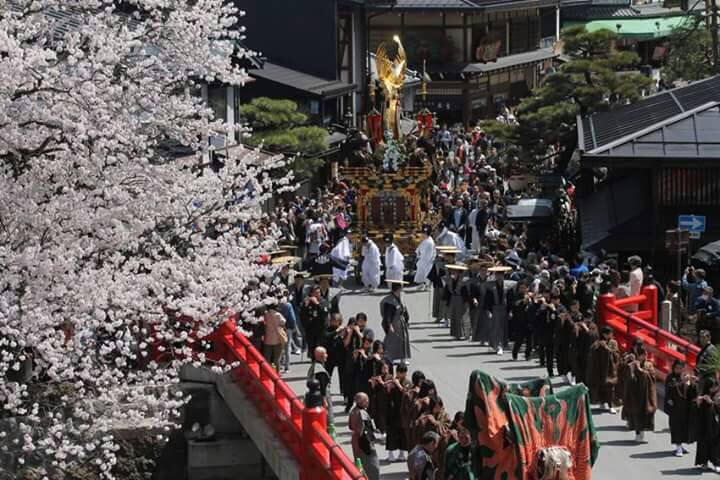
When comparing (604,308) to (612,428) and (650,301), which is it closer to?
(650,301)

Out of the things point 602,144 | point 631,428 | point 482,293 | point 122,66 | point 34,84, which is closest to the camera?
point 34,84

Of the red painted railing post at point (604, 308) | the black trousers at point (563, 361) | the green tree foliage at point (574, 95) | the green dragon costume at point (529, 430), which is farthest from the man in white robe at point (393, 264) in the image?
the green dragon costume at point (529, 430)

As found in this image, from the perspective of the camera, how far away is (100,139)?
14.8 m

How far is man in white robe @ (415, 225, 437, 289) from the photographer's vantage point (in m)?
32.0

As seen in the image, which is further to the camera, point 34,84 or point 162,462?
point 162,462

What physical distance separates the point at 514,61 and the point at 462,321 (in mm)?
45262

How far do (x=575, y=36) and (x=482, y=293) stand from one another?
22.1 m

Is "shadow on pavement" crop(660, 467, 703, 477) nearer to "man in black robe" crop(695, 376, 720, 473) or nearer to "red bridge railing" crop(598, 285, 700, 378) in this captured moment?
"man in black robe" crop(695, 376, 720, 473)

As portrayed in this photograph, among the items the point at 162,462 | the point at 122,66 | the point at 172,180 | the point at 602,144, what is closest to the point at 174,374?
the point at 172,180

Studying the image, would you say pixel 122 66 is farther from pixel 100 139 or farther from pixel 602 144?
pixel 602 144

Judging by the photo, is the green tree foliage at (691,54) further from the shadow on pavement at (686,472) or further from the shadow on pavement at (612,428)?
the shadow on pavement at (686,472)

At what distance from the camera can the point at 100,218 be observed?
594 inches

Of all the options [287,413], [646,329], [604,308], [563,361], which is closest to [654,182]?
[604,308]

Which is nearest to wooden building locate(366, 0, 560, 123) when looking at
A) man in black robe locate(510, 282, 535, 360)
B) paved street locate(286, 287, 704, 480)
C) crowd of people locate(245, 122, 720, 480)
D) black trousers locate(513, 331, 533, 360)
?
crowd of people locate(245, 122, 720, 480)
